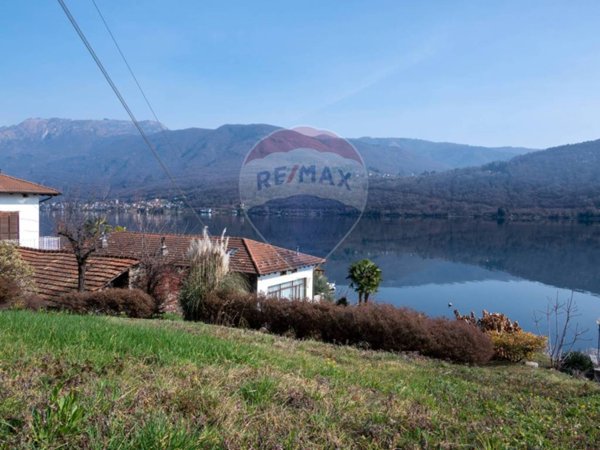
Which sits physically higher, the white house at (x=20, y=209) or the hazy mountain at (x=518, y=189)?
the hazy mountain at (x=518, y=189)

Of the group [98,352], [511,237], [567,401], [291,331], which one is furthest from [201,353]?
[511,237]

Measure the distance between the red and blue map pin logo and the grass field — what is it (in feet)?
24.5

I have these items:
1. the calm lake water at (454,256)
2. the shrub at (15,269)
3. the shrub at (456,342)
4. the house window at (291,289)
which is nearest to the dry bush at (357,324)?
the shrub at (456,342)

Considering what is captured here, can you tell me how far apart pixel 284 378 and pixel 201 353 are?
129cm

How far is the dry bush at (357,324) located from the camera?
1159 cm

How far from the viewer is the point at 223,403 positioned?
365cm

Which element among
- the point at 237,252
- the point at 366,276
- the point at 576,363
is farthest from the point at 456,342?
the point at 366,276

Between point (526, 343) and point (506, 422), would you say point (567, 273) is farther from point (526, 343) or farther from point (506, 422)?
point (506, 422)

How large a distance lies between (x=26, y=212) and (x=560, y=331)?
36.5m

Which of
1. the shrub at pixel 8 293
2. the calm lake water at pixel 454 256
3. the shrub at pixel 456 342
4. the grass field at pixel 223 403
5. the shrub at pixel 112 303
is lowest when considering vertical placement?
the calm lake water at pixel 454 256

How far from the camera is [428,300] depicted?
51.0 m

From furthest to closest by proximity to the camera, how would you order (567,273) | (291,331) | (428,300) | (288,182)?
(567,273), (428,300), (288,182), (291,331)

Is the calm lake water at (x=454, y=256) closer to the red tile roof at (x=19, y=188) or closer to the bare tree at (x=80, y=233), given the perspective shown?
the red tile roof at (x=19, y=188)

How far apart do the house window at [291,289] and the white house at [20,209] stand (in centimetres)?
1324
